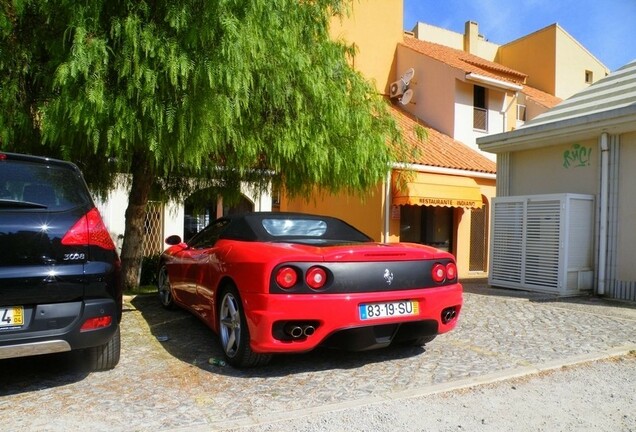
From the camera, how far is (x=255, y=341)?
3898 mm

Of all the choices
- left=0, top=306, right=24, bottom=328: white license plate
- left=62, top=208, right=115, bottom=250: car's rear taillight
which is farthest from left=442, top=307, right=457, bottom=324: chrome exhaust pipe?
left=0, top=306, right=24, bottom=328: white license plate

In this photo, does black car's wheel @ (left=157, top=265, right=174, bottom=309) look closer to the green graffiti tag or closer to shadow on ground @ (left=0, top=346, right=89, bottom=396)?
shadow on ground @ (left=0, top=346, right=89, bottom=396)

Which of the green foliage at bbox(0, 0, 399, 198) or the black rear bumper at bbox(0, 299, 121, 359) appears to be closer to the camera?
the black rear bumper at bbox(0, 299, 121, 359)

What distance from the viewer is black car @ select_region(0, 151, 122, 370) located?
338cm

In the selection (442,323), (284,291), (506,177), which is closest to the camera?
(284,291)

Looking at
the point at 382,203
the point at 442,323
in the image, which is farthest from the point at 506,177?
the point at 442,323

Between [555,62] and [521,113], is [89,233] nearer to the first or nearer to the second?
[521,113]

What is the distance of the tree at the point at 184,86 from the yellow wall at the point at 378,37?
10.9 meters

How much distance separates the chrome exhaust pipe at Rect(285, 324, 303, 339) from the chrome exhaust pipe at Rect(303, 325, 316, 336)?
3 cm

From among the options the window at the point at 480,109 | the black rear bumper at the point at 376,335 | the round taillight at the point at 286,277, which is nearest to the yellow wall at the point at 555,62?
the window at the point at 480,109

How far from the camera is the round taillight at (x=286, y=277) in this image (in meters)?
3.85

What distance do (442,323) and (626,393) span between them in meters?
1.48

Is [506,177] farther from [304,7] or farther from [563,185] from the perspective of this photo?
[304,7]

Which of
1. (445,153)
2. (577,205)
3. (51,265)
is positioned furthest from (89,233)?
(445,153)
